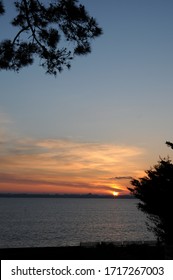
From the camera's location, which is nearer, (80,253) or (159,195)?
(80,253)

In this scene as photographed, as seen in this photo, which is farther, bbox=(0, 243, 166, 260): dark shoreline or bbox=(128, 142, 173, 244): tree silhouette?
bbox=(128, 142, 173, 244): tree silhouette

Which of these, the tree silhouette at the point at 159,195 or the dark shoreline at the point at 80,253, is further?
the tree silhouette at the point at 159,195

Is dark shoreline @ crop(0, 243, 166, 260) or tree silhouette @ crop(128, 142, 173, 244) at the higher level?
tree silhouette @ crop(128, 142, 173, 244)

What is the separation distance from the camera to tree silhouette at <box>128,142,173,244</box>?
20.1 meters

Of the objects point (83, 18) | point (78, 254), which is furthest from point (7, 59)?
point (78, 254)

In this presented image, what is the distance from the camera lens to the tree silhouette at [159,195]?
20.1 metres

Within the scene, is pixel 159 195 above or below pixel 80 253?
above

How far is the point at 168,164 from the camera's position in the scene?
21766mm

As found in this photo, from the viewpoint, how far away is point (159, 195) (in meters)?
20.3

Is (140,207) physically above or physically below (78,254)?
above

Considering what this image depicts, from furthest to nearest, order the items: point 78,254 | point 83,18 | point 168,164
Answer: point 168,164 → point 78,254 → point 83,18
